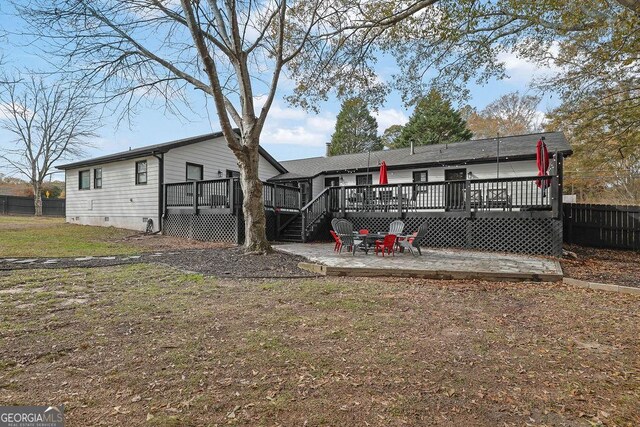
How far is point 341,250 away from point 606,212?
9.89 meters

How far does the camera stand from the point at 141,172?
15953mm

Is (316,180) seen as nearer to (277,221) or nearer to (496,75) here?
(277,221)

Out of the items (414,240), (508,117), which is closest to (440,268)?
(414,240)

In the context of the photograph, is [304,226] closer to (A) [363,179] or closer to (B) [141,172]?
(A) [363,179]

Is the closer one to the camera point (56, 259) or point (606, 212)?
point (56, 259)

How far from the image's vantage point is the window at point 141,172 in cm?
1578

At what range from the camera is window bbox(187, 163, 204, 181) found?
1629 centimetres

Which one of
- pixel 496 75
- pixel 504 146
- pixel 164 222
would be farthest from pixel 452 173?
pixel 164 222

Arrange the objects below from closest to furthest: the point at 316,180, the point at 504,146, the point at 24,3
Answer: the point at 24,3 → the point at 504,146 → the point at 316,180

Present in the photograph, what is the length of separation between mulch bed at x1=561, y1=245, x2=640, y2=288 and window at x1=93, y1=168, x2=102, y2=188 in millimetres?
19736

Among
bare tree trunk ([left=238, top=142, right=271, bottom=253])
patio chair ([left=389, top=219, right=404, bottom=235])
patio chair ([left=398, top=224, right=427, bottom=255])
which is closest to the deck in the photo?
patio chair ([left=389, top=219, right=404, bottom=235])

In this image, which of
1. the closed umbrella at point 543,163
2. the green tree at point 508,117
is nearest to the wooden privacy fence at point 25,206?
the closed umbrella at point 543,163

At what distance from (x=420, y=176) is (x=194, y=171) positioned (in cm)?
1129

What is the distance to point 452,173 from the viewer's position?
17422 millimetres
